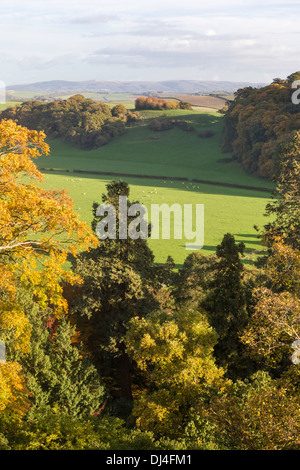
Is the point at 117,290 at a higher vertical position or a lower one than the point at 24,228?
lower

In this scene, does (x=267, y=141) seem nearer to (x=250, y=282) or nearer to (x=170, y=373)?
(x=250, y=282)

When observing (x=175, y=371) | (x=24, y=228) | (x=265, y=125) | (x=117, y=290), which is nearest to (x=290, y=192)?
(x=117, y=290)

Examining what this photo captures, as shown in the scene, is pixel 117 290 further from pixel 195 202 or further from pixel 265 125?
pixel 265 125

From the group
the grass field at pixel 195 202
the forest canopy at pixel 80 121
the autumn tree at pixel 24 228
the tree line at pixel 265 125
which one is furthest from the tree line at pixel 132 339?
the forest canopy at pixel 80 121

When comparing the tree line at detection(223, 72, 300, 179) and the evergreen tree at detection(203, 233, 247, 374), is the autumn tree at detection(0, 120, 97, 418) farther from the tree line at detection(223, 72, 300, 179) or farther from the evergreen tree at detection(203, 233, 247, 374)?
the tree line at detection(223, 72, 300, 179)

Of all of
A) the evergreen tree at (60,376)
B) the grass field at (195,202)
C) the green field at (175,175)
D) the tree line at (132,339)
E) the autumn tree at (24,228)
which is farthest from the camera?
the green field at (175,175)

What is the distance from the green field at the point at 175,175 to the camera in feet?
237

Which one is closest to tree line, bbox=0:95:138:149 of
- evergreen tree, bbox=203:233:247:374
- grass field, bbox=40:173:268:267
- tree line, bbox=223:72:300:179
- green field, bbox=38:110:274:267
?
green field, bbox=38:110:274:267

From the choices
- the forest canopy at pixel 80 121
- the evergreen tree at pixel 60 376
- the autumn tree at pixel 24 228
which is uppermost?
the forest canopy at pixel 80 121

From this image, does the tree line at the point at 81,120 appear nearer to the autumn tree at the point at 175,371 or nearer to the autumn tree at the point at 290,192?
the autumn tree at the point at 290,192

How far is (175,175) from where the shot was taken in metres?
127

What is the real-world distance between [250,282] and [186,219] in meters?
46.6

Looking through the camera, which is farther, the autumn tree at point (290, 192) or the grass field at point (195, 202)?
the grass field at point (195, 202)

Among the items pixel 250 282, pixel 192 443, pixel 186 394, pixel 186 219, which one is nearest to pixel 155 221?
pixel 186 219
